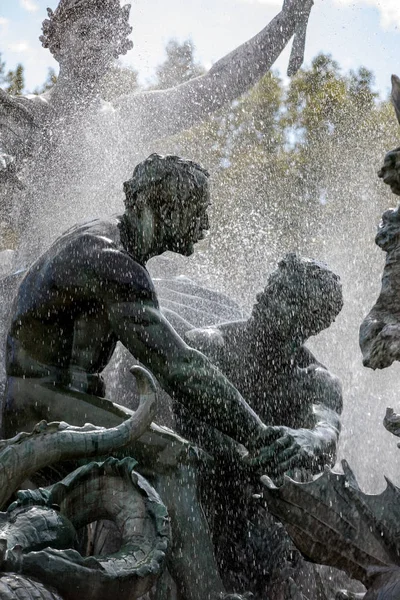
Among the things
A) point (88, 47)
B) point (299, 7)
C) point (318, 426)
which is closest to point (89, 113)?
point (88, 47)

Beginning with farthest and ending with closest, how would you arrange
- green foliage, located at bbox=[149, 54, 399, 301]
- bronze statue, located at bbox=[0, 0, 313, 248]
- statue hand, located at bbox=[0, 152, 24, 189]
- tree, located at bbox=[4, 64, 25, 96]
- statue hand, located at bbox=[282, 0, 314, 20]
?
tree, located at bbox=[4, 64, 25, 96] < green foliage, located at bbox=[149, 54, 399, 301] < statue hand, located at bbox=[282, 0, 314, 20] < bronze statue, located at bbox=[0, 0, 313, 248] < statue hand, located at bbox=[0, 152, 24, 189]

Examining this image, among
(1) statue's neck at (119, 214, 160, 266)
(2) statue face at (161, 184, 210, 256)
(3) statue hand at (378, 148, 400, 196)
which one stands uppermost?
(3) statue hand at (378, 148, 400, 196)

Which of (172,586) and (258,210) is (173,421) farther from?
(258,210)

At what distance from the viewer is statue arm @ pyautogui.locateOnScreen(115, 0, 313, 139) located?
8234 millimetres

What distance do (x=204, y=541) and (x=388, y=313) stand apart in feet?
3.49

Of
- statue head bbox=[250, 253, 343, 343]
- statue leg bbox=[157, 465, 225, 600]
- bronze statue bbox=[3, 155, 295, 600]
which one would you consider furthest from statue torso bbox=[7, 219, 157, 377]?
statue head bbox=[250, 253, 343, 343]

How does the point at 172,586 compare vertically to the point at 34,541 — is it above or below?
below

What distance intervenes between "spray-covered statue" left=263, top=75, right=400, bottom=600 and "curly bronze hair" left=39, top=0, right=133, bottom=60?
16.9 feet

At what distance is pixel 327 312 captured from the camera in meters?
4.32

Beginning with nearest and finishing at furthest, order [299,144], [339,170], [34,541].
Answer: [34,541], [339,170], [299,144]

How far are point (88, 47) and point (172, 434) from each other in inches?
187

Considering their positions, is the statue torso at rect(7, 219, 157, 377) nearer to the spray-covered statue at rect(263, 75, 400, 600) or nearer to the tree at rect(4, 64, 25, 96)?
the spray-covered statue at rect(263, 75, 400, 600)

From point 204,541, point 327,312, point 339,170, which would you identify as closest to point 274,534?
point 204,541

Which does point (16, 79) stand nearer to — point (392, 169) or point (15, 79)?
point (15, 79)
